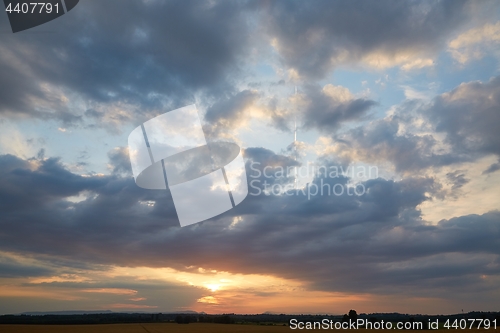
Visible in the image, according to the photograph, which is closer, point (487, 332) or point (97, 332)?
point (487, 332)

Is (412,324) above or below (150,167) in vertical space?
below

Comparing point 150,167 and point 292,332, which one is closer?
point 150,167

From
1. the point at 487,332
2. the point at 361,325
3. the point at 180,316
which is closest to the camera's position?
the point at 487,332

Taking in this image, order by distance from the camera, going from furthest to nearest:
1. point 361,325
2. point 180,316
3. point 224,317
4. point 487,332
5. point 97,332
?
1. point 224,317
2. point 180,316
3. point 361,325
4. point 97,332
5. point 487,332

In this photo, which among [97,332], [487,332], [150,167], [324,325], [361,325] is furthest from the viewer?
[361,325]

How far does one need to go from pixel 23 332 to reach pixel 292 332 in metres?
47.1

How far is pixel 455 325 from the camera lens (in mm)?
92750

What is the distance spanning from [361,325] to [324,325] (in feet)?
87.8

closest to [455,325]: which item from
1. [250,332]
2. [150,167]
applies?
[250,332]

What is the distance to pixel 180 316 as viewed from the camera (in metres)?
129

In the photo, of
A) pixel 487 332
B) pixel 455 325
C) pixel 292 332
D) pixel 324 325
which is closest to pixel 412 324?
pixel 455 325

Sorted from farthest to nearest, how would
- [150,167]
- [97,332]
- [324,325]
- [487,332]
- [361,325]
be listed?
1. [361,325]
2. [324,325]
3. [97,332]
4. [487,332]
5. [150,167]

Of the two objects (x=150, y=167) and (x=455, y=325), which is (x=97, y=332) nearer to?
(x=150, y=167)

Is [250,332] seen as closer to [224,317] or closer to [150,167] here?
[150,167]
